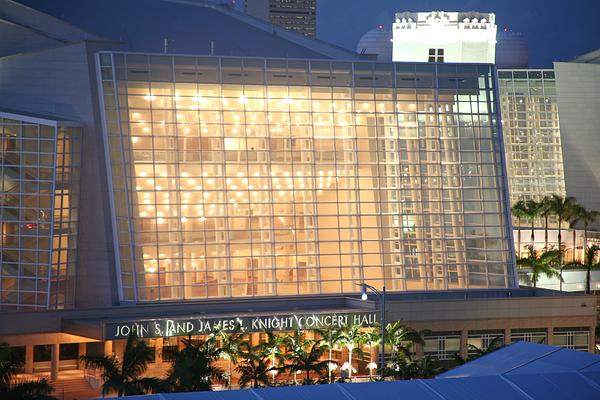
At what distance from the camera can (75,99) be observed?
239ft

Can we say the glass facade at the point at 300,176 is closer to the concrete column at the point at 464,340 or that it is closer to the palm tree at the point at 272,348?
the concrete column at the point at 464,340

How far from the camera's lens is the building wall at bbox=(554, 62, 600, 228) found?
122375mm

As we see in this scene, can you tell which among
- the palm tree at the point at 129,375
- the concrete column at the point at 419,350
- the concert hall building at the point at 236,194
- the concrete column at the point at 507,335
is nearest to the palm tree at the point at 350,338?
the concert hall building at the point at 236,194

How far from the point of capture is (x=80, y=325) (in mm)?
65625

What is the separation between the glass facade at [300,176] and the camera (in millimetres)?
74188

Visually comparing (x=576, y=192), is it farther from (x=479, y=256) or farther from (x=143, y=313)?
(x=143, y=313)

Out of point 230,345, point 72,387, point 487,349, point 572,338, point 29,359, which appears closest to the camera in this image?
point 487,349

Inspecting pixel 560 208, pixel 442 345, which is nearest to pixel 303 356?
pixel 442 345

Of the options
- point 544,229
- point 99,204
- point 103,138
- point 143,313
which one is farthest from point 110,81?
point 544,229

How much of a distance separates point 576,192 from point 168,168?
64632 millimetres

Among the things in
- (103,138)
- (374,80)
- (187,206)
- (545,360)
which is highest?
(374,80)

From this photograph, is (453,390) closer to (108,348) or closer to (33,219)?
(108,348)

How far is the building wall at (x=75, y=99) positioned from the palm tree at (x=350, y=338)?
16891mm

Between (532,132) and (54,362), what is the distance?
76.8m
